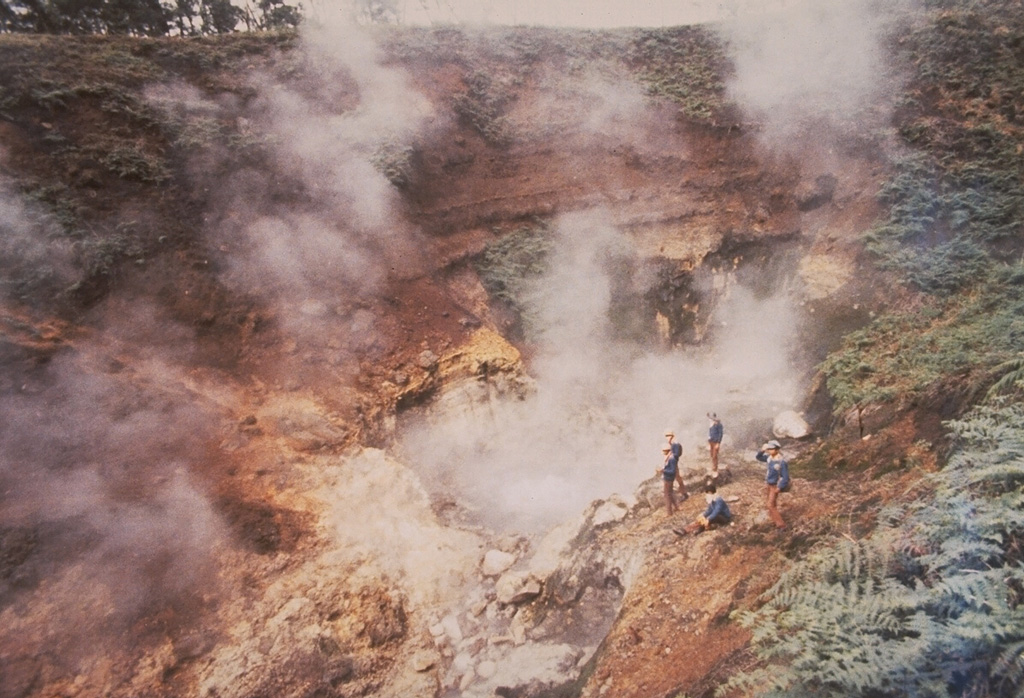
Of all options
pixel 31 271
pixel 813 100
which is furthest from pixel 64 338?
pixel 813 100

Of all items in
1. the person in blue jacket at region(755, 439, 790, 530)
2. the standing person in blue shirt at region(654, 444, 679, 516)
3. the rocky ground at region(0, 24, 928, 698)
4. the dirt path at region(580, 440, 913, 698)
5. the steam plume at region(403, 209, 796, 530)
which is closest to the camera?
the dirt path at region(580, 440, 913, 698)

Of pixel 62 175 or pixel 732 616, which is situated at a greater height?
pixel 62 175

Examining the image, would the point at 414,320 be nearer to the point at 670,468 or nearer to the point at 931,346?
the point at 670,468

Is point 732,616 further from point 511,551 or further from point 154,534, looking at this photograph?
point 154,534

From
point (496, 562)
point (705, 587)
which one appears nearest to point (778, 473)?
point (705, 587)

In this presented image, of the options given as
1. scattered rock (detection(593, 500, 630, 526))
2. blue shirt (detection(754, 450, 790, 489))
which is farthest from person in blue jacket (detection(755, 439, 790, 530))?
scattered rock (detection(593, 500, 630, 526))

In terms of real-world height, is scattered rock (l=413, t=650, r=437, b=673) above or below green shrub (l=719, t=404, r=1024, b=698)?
below

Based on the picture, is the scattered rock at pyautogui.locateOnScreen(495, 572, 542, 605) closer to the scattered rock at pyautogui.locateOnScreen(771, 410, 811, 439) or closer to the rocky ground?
the rocky ground
